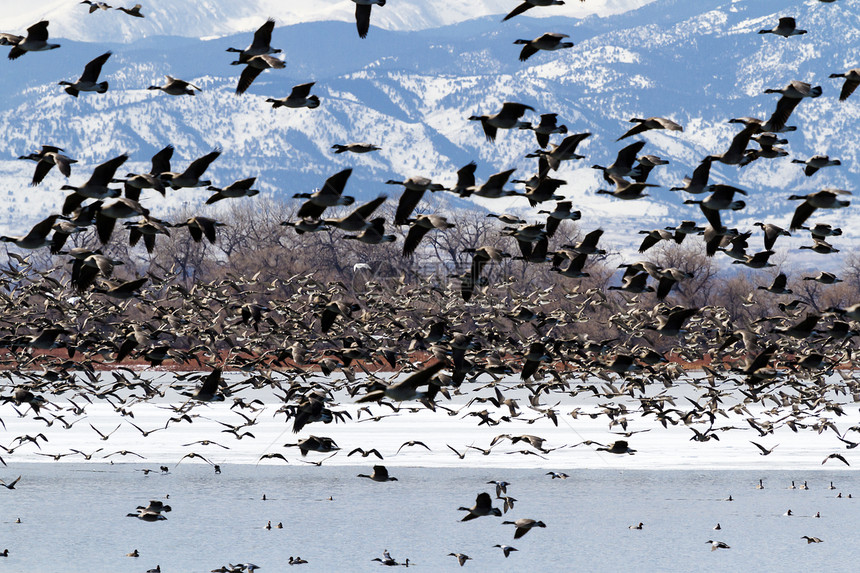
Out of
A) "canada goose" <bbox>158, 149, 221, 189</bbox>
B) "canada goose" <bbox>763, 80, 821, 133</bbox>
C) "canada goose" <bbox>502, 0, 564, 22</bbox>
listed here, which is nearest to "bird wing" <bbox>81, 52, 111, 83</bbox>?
"canada goose" <bbox>158, 149, 221, 189</bbox>

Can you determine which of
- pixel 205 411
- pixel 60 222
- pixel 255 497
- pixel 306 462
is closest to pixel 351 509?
pixel 255 497

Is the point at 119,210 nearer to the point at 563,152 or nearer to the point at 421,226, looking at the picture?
the point at 421,226

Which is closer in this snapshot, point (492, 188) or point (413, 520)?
point (492, 188)

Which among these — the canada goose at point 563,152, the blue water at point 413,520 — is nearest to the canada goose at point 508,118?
the canada goose at point 563,152

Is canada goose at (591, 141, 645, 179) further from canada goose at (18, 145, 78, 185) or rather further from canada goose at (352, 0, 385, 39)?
canada goose at (18, 145, 78, 185)

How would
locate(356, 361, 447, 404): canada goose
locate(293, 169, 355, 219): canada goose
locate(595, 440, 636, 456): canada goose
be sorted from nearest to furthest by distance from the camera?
locate(356, 361, 447, 404): canada goose, locate(293, 169, 355, 219): canada goose, locate(595, 440, 636, 456): canada goose

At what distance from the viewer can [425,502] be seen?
2192 cm

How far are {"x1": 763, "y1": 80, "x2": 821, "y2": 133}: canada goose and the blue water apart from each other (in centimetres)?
621

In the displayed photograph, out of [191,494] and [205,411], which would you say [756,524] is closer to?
[191,494]

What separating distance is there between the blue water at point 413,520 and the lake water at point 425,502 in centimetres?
5

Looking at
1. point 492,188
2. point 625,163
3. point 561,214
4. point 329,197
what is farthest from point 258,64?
point 625,163

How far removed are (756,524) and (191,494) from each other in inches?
409

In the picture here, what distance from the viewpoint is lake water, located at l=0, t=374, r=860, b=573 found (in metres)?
17.4

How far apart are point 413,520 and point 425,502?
1715 mm
